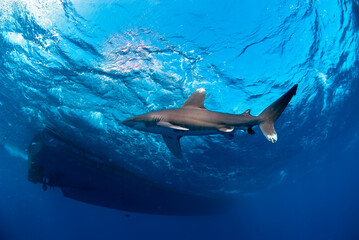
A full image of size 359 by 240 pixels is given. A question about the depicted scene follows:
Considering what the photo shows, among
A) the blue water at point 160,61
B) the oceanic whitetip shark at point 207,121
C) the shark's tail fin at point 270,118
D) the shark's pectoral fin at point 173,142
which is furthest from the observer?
the blue water at point 160,61

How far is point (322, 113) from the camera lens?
1977 cm

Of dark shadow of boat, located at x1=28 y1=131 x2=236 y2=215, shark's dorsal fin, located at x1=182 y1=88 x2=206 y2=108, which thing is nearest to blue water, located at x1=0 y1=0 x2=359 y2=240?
dark shadow of boat, located at x1=28 y1=131 x2=236 y2=215

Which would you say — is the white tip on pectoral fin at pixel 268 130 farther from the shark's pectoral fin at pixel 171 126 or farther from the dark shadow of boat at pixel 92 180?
the dark shadow of boat at pixel 92 180

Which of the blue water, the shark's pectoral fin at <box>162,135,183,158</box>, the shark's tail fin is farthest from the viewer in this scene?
the blue water

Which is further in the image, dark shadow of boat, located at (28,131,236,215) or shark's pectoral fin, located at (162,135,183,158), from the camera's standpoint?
dark shadow of boat, located at (28,131,236,215)

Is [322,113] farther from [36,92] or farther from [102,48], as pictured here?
[36,92]

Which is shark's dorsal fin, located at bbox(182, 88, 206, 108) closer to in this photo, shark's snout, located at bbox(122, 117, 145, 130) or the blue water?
shark's snout, located at bbox(122, 117, 145, 130)

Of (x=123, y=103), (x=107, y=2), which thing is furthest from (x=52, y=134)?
(x=107, y=2)

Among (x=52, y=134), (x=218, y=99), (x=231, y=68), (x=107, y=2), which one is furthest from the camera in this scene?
(x=52, y=134)

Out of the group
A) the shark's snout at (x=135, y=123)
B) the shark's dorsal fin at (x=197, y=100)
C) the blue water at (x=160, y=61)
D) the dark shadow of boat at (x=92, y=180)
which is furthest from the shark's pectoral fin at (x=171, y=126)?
the dark shadow of boat at (x=92, y=180)

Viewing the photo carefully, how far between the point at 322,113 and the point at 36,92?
25267 mm

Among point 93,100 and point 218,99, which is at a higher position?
point 218,99

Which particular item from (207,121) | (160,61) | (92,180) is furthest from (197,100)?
(92,180)

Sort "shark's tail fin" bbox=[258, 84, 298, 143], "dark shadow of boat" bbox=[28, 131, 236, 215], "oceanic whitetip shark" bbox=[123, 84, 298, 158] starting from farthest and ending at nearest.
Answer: "dark shadow of boat" bbox=[28, 131, 236, 215] < "oceanic whitetip shark" bbox=[123, 84, 298, 158] < "shark's tail fin" bbox=[258, 84, 298, 143]
